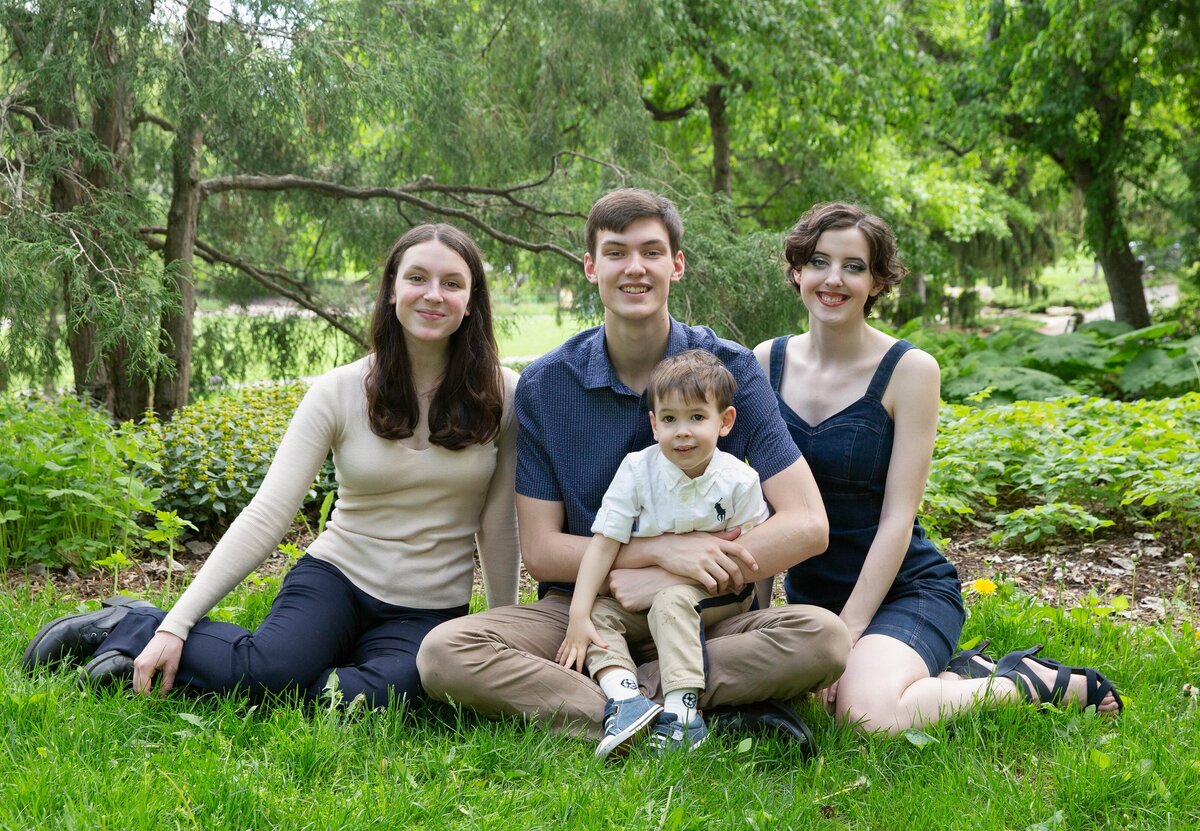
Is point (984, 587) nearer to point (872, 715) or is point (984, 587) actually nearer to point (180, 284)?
point (872, 715)

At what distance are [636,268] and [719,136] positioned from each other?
8508 millimetres

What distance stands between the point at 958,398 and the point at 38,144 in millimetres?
6202

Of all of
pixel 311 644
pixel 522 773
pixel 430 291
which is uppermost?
pixel 430 291

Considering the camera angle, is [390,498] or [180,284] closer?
[390,498]

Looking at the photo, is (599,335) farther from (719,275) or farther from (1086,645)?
(719,275)

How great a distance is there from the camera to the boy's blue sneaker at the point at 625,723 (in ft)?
7.79

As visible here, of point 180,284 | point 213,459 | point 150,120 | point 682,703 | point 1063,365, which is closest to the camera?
point 682,703

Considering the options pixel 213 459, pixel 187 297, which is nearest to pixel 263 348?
pixel 187 297

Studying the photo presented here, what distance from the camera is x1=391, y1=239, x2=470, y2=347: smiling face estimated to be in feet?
9.20

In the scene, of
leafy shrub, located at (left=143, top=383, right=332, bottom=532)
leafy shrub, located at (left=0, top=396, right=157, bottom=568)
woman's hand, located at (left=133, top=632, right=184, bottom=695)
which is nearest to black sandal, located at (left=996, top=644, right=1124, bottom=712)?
woman's hand, located at (left=133, top=632, right=184, bottom=695)

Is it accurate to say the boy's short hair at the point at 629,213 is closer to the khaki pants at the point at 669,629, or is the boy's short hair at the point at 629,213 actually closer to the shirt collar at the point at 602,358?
the shirt collar at the point at 602,358

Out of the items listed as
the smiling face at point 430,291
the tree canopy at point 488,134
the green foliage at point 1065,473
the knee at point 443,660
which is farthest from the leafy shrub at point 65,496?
→ the green foliage at point 1065,473

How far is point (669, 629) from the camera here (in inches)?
99.2

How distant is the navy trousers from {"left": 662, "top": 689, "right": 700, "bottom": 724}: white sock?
0.65 meters
